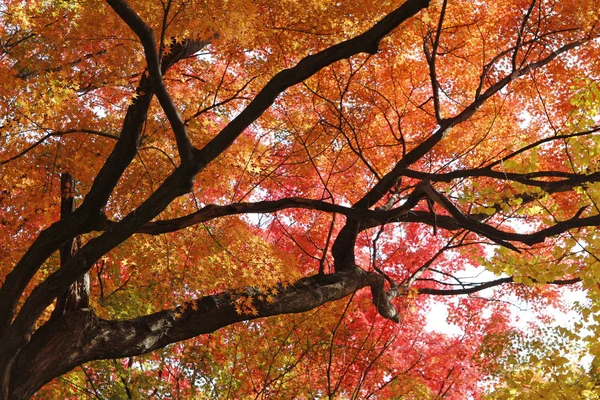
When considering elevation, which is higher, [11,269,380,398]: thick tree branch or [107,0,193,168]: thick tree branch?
[107,0,193,168]: thick tree branch

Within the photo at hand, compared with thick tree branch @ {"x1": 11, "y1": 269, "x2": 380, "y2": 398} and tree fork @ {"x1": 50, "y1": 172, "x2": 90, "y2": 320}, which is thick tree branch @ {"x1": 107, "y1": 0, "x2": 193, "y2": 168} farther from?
thick tree branch @ {"x1": 11, "y1": 269, "x2": 380, "y2": 398}

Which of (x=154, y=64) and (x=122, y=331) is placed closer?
(x=154, y=64)

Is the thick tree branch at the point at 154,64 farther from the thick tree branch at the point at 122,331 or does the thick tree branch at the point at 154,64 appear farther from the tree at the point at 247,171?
the thick tree branch at the point at 122,331

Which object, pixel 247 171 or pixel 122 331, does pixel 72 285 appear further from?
pixel 247 171

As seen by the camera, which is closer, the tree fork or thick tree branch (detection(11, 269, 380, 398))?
thick tree branch (detection(11, 269, 380, 398))

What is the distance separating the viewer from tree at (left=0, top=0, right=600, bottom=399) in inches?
195

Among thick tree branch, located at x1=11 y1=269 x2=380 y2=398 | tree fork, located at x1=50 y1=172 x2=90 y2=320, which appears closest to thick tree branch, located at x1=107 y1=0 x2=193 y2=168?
tree fork, located at x1=50 y1=172 x2=90 y2=320

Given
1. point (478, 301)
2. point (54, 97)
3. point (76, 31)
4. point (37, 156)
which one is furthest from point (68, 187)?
point (478, 301)

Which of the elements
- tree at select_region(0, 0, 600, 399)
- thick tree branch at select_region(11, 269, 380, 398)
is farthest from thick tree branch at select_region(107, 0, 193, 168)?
thick tree branch at select_region(11, 269, 380, 398)

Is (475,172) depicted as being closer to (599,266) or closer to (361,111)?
(599,266)

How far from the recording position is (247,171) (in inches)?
268

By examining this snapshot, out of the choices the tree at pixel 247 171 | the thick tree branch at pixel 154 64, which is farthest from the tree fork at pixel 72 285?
the thick tree branch at pixel 154 64

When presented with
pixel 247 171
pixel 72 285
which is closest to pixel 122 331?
pixel 72 285

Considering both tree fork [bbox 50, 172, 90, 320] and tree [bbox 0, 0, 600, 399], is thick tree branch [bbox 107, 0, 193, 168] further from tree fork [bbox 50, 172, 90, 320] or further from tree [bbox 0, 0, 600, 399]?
tree fork [bbox 50, 172, 90, 320]
